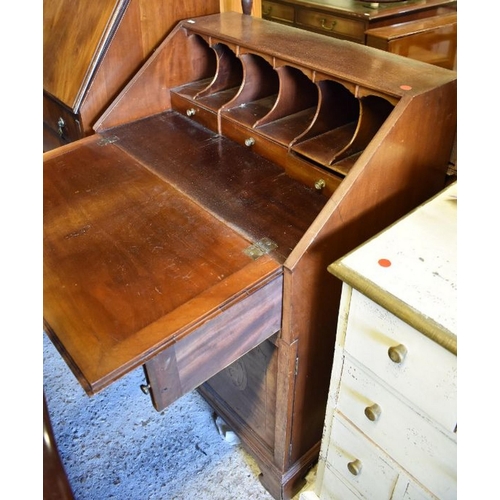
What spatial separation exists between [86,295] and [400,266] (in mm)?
544

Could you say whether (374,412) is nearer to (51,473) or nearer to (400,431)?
(400,431)

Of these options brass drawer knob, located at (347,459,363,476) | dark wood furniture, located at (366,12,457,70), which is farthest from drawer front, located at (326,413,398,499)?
dark wood furniture, located at (366,12,457,70)

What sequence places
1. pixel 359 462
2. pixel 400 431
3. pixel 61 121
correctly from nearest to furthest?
pixel 400 431 → pixel 359 462 → pixel 61 121

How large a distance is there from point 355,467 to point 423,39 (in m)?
2.30

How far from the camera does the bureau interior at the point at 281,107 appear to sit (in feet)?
3.63

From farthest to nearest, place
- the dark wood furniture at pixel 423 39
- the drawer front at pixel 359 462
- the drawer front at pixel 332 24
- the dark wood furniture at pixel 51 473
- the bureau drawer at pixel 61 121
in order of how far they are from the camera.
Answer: the drawer front at pixel 332 24 < the dark wood furniture at pixel 423 39 < the bureau drawer at pixel 61 121 < the drawer front at pixel 359 462 < the dark wood furniture at pixel 51 473

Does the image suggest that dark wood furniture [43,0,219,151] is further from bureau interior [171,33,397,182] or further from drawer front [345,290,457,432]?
drawer front [345,290,457,432]

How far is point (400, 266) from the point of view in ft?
2.71

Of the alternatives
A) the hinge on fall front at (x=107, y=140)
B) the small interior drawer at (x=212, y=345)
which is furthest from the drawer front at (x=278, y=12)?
the small interior drawer at (x=212, y=345)

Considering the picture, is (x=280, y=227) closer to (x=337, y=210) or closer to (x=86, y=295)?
(x=337, y=210)

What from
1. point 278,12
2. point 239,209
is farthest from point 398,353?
point 278,12

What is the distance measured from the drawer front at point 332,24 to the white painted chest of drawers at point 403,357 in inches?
75.9

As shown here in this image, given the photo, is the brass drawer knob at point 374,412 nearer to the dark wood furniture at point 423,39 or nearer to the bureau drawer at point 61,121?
the bureau drawer at point 61,121

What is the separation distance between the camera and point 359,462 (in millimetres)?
1095
